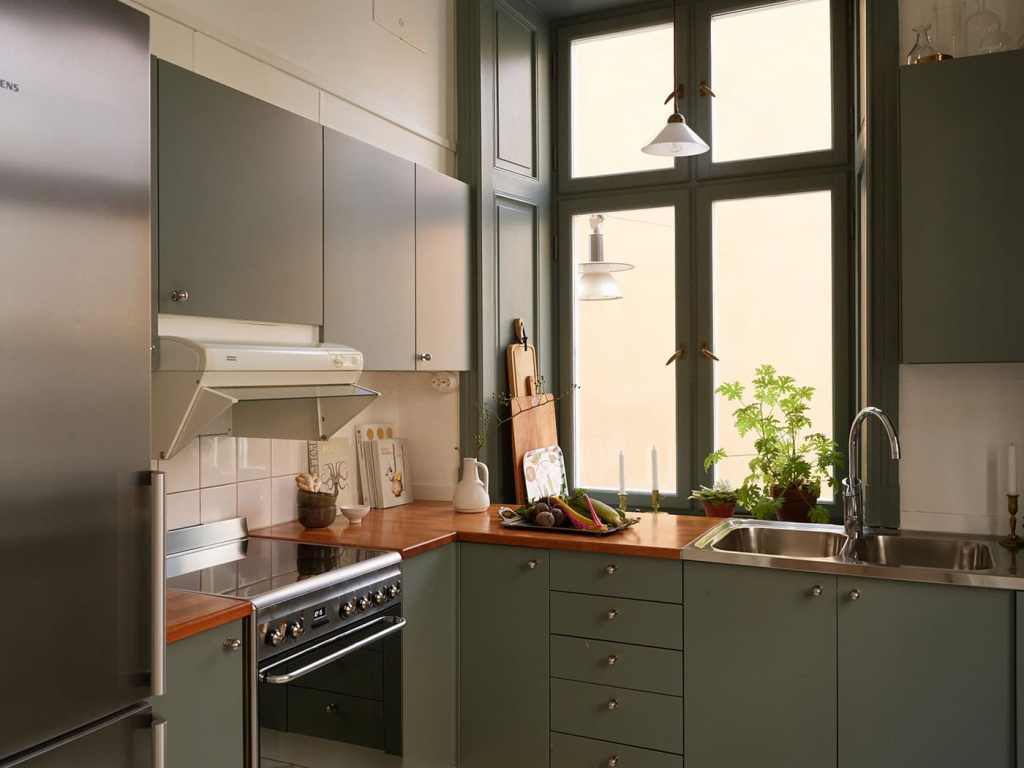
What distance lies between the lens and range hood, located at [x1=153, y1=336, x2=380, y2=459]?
197cm

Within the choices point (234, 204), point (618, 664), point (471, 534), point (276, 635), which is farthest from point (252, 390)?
point (618, 664)

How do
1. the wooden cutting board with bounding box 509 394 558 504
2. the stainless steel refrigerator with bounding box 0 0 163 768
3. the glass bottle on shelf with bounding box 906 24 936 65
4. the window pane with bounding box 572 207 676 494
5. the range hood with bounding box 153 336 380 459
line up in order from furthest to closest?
the window pane with bounding box 572 207 676 494, the wooden cutting board with bounding box 509 394 558 504, the glass bottle on shelf with bounding box 906 24 936 65, the range hood with bounding box 153 336 380 459, the stainless steel refrigerator with bounding box 0 0 163 768

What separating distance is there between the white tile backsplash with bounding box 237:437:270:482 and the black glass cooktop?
0.21 meters

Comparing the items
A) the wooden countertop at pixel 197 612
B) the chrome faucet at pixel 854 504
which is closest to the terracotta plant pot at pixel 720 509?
the chrome faucet at pixel 854 504

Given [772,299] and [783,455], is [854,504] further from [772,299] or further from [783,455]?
[772,299]

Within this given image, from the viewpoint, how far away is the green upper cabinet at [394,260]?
2.59 metres

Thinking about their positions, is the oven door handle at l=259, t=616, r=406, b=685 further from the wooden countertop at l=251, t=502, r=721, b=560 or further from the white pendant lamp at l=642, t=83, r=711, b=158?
the white pendant lamp at l=642, t=83, r=711, b=158

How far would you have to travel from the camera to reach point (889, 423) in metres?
2.65

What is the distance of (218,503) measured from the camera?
2631mm

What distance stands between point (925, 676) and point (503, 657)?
4.02 ft

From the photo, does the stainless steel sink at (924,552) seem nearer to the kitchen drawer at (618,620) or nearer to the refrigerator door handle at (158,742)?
the kitchen drawer at (618,620)

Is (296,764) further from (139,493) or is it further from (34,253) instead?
(34,253)

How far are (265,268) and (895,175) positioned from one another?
1.94 metres

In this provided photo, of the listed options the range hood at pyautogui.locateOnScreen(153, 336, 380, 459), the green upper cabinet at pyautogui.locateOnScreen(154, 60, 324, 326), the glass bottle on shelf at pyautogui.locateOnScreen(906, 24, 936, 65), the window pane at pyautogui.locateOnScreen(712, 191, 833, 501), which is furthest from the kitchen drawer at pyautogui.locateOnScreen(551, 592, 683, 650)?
the glass bottle on shelf at pyautogui.locateOnScreen(906, 24, 936, 65)
